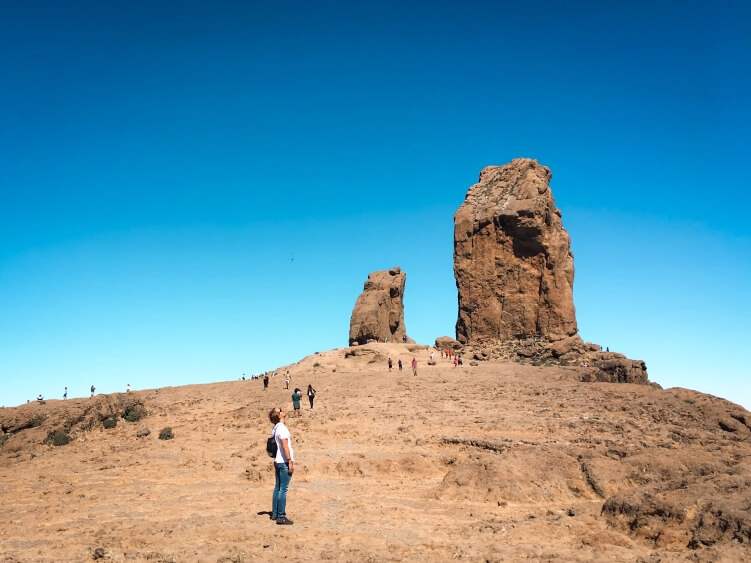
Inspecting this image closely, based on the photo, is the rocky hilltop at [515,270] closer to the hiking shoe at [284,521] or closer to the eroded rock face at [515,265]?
the eroded rock face at [515,265]

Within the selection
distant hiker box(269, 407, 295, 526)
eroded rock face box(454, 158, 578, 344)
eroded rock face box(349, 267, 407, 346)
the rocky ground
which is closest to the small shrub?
the rocky ground

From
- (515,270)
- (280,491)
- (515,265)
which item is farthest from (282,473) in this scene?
(515,265)

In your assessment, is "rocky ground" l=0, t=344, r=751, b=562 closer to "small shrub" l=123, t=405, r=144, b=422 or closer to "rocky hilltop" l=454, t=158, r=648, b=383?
"small shrub" l=123, t=405, r=144, b=422

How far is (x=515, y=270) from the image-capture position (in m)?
49.2

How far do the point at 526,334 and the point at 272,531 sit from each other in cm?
4209

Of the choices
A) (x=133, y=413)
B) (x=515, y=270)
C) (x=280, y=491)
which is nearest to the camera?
(x=280, y=491)

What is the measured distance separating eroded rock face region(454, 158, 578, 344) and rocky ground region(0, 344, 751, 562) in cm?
2419

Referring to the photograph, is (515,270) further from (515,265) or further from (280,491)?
(280,491)

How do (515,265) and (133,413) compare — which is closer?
(133,413)

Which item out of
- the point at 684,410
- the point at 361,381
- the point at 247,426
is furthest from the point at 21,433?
the point at 684,410

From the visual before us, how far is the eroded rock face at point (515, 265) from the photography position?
156 feet

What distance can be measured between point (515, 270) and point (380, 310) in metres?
13.8

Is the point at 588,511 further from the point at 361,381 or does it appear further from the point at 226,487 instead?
the point at 361,381

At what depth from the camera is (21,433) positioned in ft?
62.9
